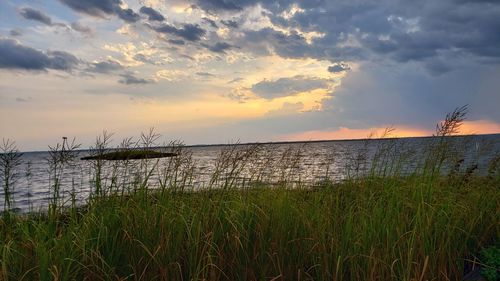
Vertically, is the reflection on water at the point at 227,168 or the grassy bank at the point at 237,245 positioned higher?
the reflection on water at the point at 227,168

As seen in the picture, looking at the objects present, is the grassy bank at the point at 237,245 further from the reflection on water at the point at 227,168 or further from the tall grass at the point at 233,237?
the reflection on water at the point at 227,168

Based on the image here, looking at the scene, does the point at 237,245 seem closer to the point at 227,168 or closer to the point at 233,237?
the point at 233,237

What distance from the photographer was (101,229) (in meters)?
5.40

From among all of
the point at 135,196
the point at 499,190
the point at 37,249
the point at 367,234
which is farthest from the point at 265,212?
the point at 499,190

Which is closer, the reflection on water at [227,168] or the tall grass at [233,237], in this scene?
the tall grass at [233,237]

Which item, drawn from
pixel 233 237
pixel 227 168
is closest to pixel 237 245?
pixel 233 237

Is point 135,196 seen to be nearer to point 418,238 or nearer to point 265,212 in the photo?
point 265,212

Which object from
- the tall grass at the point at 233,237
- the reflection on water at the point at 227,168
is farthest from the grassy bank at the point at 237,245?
the reflection on water at the point at 227,168

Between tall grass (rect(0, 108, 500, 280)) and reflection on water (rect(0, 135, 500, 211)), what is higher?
reflection on water (rect(0, 135, 500, 211))

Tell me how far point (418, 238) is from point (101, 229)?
4.09 meters

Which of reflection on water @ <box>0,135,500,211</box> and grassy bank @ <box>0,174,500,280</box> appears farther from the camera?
reflection on water @ <box>0,135,500,211</box>

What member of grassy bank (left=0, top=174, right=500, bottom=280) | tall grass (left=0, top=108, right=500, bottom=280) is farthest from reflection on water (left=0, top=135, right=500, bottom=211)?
grassy bank (left=0, top=174, right=500, bottom=280)

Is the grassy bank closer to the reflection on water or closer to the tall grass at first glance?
the tall grass

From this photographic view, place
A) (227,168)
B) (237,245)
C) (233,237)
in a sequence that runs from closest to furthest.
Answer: (237,245) → (233,237) → (227,168)
